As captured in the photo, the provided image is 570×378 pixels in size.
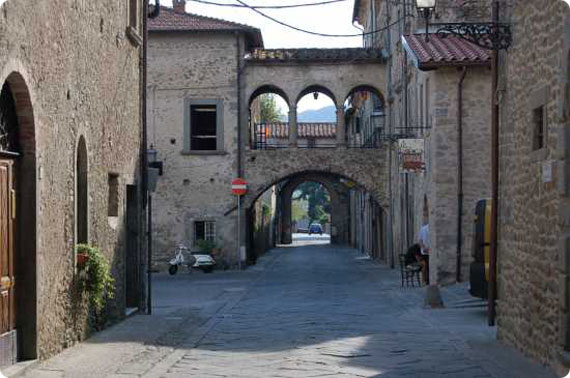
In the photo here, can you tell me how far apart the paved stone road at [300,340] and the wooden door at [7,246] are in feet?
2.02

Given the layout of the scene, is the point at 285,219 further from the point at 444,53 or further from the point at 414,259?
the point at 444,53

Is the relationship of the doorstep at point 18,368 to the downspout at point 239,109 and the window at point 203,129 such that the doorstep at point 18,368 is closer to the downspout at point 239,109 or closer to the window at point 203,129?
the downspout at point 239,109

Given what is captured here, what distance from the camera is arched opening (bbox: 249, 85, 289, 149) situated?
37969 millimetres

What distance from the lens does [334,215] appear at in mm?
70250

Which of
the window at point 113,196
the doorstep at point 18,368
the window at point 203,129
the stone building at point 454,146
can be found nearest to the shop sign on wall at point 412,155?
the stone building at point 454,146

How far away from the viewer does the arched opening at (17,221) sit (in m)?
10.2

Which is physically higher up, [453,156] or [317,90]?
[317,90]

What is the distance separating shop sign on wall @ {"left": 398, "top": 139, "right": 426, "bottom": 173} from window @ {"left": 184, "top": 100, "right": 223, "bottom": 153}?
37.8 ft

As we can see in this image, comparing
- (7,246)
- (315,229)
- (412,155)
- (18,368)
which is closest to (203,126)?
(412,155)

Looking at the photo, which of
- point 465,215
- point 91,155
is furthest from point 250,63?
point 91,155

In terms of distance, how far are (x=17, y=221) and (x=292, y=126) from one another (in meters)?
27.4

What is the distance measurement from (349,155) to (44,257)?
84.8 feet

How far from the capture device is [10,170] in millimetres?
10398

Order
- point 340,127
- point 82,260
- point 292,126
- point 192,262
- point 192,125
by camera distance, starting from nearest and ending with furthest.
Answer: point 82,260 < point 192,262 < point 192,125 < point 340,127 < point 292,126
